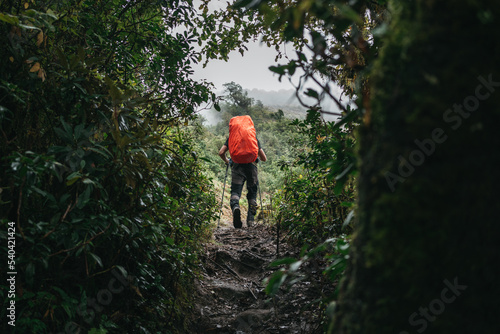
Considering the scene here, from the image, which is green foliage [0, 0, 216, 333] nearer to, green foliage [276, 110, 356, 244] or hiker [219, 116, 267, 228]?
green foliage [276, 110, 356, 244]

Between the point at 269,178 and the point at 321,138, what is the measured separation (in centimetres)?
1336

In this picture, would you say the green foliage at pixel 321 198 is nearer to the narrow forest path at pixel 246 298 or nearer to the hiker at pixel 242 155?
the narrow forest path at pixel 246 298

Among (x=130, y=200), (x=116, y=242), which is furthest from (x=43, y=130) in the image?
(x=116, y=242)

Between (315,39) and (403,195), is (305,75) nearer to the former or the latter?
(315,39)

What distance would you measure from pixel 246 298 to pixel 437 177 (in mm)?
3299

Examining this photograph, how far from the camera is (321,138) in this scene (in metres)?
4.07

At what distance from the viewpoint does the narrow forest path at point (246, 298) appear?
9.00ft

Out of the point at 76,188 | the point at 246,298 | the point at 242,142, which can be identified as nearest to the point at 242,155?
the point at 242,142

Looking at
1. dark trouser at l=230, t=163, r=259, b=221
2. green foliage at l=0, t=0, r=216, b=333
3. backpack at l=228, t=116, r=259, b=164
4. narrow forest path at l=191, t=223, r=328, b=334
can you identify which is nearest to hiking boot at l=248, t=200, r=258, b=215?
dark trouser at l=230, t=163, r=259, b=221

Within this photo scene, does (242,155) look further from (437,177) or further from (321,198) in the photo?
(437,177)

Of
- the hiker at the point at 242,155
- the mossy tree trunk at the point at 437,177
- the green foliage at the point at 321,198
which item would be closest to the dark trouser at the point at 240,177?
the hiker at the point at 242,155

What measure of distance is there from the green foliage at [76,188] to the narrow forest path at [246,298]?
1.64 feet

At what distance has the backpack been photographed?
20.4 feet

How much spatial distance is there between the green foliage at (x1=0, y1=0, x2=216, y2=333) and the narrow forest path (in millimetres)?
501
